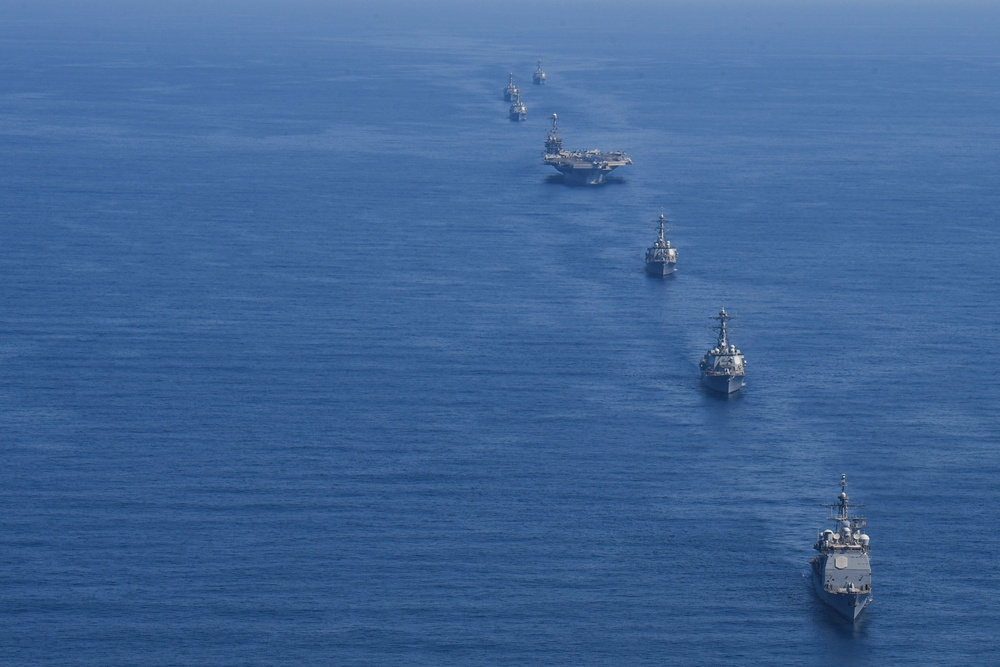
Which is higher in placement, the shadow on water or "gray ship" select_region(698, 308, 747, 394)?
"gray ship" select_region(698, 308, 747, 394)

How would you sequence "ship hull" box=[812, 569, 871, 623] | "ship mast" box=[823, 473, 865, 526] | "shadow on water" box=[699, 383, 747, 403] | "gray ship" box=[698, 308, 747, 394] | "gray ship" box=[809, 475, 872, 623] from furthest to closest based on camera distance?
"gray ship" box=[698, 308, 747, 394], "shadow on water" box=[699, 383, 747, 403], "ship mast" box=[823, 473, 865, 526], "gray ship" box=[809, 475, 872, 623], "ship hull" box=[812, 569, 871, 623]

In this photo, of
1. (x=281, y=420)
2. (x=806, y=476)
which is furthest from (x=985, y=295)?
(x=281, y=420)

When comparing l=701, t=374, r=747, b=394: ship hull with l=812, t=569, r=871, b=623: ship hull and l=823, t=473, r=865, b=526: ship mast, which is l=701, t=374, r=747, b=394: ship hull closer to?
l=823, t=473, r=865, b=526: ship mast

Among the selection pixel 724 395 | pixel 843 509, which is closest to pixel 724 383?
pixel 724 395

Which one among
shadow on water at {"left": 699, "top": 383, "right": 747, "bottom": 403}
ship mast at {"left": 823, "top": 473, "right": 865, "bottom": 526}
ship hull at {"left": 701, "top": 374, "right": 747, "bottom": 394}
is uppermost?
ship mast at {"left": 823, "top": 473, "right": 865, "bottom": 526}

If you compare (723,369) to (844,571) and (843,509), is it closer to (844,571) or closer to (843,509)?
(843,509)

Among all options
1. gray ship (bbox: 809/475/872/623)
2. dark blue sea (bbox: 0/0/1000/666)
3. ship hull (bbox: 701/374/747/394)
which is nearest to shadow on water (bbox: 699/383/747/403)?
ship hull (bbox: 701/374/747/394)

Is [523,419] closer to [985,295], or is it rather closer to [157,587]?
[157,587]
